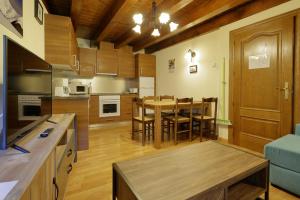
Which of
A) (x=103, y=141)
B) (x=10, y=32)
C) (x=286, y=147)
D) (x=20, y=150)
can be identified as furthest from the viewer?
(x=103, y=141)

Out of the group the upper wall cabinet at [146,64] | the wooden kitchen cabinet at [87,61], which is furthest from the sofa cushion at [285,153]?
the wooden kitchen cabinet at [87,61]

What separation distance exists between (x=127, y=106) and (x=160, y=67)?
1.67m

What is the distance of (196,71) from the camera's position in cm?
409

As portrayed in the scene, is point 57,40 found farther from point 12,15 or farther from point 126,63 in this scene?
point 126,63

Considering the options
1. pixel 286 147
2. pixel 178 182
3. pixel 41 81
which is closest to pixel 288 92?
pixel 286 147

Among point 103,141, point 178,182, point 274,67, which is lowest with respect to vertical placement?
point 103,141

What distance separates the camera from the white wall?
2.93 metres

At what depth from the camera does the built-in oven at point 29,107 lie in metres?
1.11

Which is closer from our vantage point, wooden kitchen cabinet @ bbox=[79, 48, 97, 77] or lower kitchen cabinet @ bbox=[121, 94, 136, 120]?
wooden kitchen cabinet @ bbox=[79, 48, 97, 77]

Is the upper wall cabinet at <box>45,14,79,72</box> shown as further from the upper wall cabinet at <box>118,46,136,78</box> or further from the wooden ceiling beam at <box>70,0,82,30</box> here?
the upper wall cabinet at <box>118,46,136,78</box>

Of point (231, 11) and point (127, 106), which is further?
point (127, 106)

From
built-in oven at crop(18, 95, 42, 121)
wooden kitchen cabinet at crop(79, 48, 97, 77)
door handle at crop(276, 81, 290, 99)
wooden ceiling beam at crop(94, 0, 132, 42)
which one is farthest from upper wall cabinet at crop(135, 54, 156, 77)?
built-in oven at crop(18, 95, 42, 121)

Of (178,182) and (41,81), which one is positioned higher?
(41,81)

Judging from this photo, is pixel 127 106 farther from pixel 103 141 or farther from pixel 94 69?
pixel 103 141
